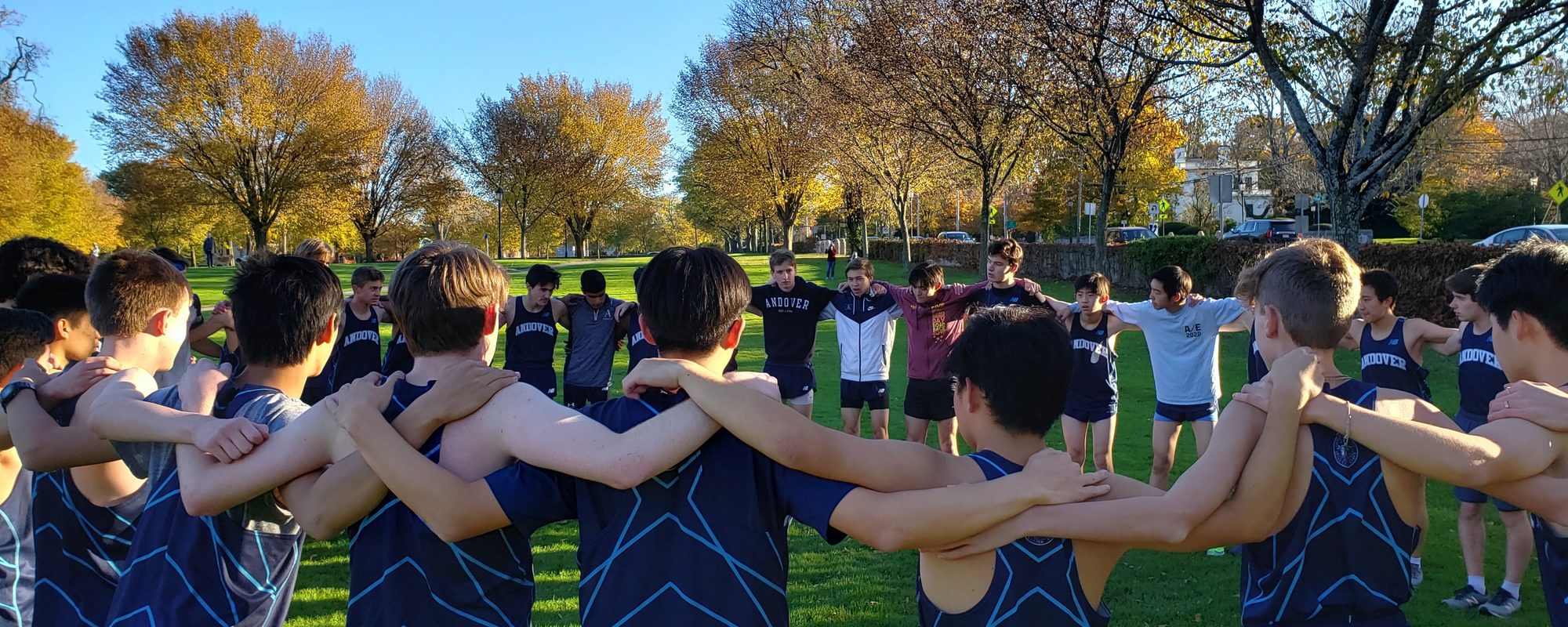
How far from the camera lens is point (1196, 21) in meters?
13.6

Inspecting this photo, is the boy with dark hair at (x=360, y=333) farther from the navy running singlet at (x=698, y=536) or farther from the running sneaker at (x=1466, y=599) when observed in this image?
the running sneaker at (x=1466, y=599)

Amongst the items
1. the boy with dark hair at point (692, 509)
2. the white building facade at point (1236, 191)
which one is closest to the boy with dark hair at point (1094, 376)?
the boy with dark hair at point (692, 509)

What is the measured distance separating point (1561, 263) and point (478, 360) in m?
3.07

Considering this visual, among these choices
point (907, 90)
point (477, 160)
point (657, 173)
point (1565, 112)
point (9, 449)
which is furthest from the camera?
point (657, 173)

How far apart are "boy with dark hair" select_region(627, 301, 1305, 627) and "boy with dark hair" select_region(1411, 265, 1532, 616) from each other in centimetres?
379

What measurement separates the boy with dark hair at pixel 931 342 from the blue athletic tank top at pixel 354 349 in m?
4.71

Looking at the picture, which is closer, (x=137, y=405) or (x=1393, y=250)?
(x=137, y=405)

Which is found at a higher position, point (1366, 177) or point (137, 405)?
point (1366, 177)

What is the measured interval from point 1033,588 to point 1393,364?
5.11 m

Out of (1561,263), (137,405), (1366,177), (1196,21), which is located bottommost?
(137,405)

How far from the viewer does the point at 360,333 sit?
7043mm

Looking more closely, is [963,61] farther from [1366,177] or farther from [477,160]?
[477,160]

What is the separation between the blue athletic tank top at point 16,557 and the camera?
295 cm

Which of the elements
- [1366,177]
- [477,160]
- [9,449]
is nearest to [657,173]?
[477,160]
